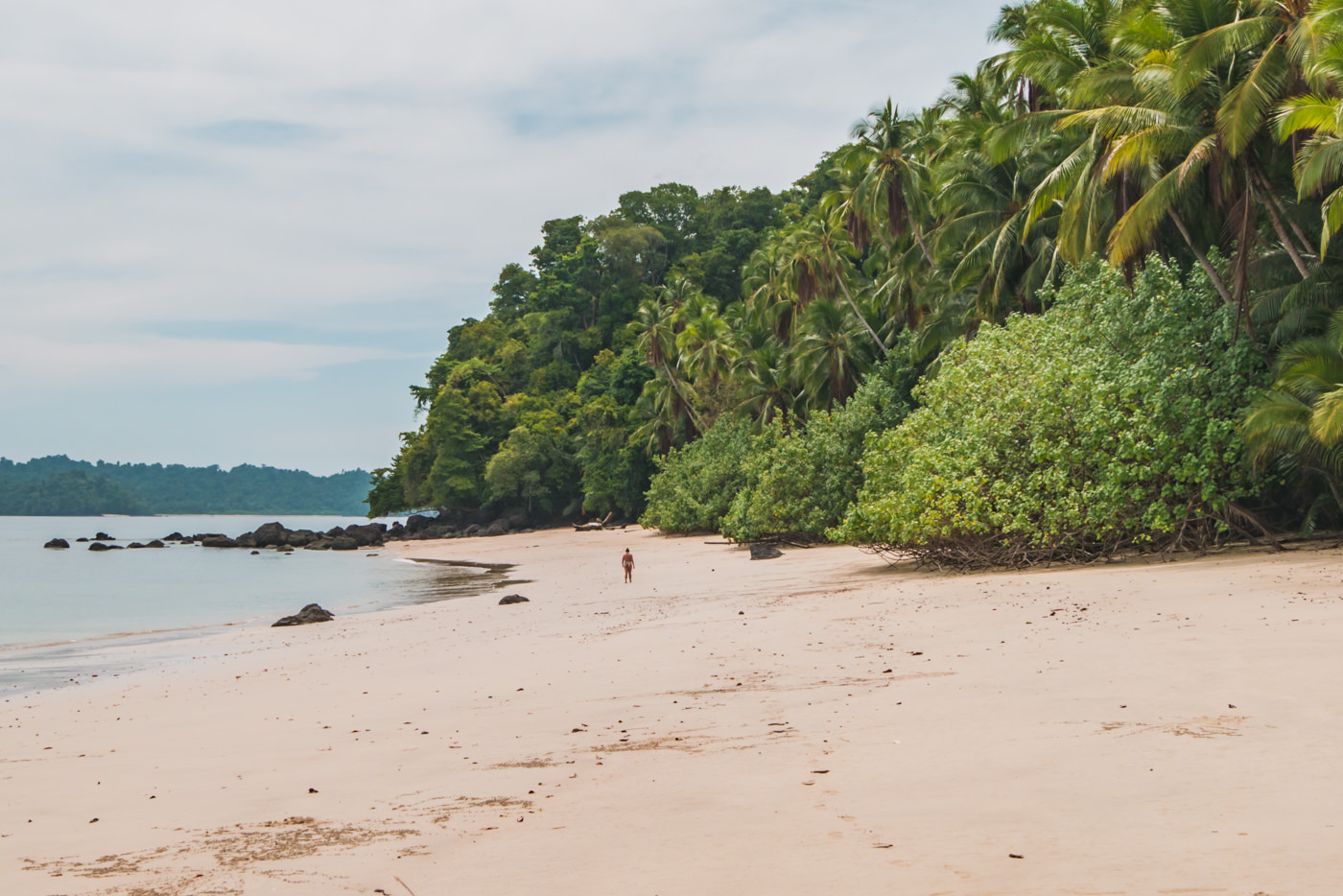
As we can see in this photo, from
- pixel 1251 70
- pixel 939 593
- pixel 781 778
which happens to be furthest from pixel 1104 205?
pixel 781 778

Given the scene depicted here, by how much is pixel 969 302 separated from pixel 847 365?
1025cm

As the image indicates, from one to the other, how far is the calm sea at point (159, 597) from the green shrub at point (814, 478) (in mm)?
7983

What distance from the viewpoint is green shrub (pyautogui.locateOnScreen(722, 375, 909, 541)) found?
28391 mm

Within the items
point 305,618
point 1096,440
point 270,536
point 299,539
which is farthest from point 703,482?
point 270,536

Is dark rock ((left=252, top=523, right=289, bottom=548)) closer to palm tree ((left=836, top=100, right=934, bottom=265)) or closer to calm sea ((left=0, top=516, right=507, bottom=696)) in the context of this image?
calm sea ((left=0, top=516, right=507, bottom=696))

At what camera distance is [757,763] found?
18.0ft

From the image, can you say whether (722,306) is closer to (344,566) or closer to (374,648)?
(344,566)

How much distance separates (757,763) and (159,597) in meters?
29.0

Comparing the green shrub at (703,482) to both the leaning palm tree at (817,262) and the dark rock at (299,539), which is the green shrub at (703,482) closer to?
the leaning palm tree at (817,262)

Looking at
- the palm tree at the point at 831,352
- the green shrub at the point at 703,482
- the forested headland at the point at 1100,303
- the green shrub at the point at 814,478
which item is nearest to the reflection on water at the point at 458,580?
the green shrub at the point at 814,478

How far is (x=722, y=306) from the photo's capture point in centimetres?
6981

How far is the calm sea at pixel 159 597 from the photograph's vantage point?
1639 centimetres

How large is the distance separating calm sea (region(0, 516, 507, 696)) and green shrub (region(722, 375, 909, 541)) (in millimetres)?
7983

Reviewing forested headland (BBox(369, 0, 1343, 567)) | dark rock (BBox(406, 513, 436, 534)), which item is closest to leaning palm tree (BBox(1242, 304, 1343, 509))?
forested headland (BBox(369, 0, 1343, 567))
